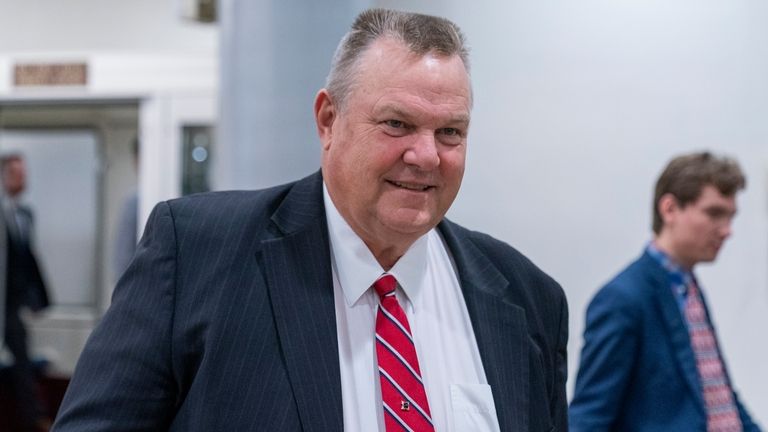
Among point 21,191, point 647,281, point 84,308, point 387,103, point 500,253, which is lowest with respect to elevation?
point 84,308

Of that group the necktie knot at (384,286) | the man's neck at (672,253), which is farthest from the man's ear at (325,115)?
the man's neck at (672,253)

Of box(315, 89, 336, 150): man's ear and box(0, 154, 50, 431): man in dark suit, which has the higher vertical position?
box(315, 89, 336, 150): man's ear

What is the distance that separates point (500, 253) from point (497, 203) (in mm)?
2325

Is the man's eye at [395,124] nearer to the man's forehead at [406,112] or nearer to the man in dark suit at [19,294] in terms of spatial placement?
the man's forehead at [406,112]

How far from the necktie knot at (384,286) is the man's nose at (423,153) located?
0.73 feet

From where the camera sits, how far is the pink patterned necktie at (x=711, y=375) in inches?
130

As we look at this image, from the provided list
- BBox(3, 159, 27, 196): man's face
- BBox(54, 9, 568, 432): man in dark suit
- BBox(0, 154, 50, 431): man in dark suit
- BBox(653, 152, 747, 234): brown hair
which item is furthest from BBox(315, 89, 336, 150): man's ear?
BBox(3, 159, 27, 196): man's face

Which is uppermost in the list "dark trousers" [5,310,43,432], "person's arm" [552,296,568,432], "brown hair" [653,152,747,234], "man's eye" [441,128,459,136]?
"man's eye" [441,128,459,136]

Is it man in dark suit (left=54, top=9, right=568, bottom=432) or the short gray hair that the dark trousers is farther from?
the short gray hair

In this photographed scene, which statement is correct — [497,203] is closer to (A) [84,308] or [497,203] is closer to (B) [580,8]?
(B) [580,8]

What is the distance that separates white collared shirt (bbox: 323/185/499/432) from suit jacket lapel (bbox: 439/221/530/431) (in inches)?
0.8

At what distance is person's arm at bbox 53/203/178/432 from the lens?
1.64 m

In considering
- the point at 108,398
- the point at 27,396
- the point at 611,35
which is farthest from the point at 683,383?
the point at 27,396

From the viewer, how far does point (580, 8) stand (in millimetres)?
4430
